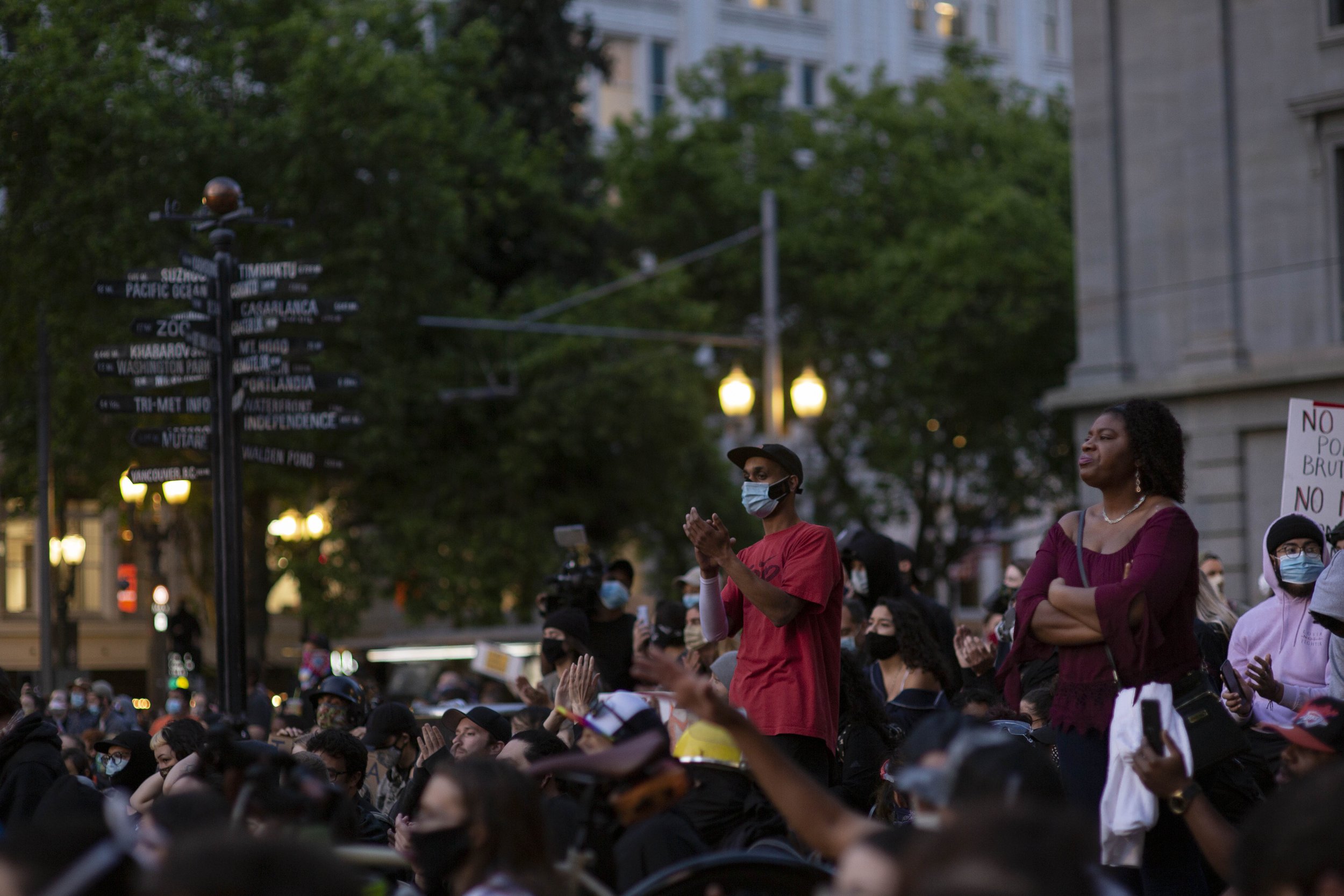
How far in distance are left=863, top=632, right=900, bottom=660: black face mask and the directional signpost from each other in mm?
4045

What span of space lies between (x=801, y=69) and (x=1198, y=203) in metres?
31.6

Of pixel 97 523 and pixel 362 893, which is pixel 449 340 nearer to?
pixel 97 523

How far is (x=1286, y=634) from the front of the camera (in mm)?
8031

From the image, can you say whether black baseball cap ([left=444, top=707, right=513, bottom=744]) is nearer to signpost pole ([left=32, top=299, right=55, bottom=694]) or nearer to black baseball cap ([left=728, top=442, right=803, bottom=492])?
black baseball cap ([left=728, top=442, right=803, bottom=492])

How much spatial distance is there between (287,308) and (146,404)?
1.11 m

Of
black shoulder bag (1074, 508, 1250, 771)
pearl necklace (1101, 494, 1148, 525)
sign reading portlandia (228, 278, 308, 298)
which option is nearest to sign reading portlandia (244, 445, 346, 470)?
sign reading portlandia (228, 278, 308, 298)

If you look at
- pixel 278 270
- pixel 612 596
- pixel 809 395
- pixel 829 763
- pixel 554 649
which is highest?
pixel 278 270

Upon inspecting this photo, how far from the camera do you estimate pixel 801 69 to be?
5412 centimetres

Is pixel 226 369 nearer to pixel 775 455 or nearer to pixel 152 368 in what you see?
pixel 152 368

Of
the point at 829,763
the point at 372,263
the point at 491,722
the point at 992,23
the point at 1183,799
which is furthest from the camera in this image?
the point at 992,23

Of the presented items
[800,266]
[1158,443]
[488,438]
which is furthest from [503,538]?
[1158,443]

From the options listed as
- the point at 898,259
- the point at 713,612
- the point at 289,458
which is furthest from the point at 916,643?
the point at 898,259

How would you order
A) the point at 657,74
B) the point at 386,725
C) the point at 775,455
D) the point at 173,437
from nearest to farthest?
the point at 775,455 → the point at 386,725 → the point at 173,437 → the point at 657,74

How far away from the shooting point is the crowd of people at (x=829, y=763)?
3746 millimetres
